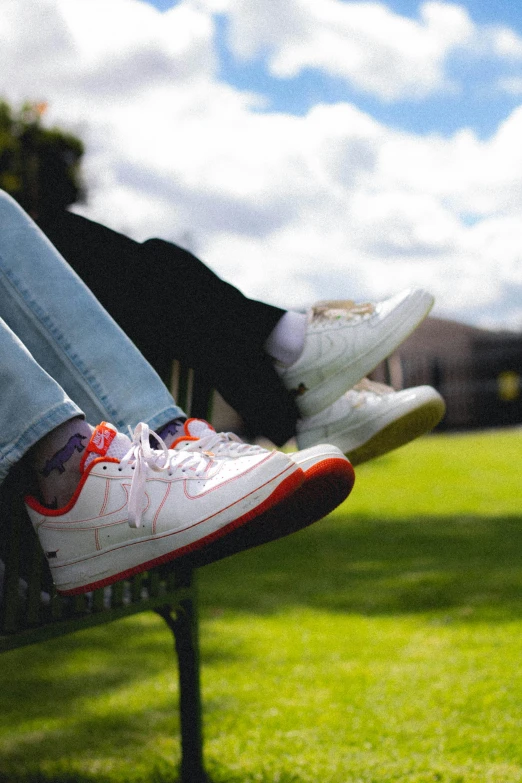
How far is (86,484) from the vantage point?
122cm

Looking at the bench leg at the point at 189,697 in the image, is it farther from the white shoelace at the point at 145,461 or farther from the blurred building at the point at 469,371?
the blurred building at the point at 469,371

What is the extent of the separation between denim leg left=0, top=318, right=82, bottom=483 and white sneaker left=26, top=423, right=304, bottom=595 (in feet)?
0.25

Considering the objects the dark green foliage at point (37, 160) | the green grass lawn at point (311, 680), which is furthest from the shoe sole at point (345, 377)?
the dark green foliage at point (37, 160)

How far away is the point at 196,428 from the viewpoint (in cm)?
140

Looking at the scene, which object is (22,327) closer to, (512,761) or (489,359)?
(512,761)

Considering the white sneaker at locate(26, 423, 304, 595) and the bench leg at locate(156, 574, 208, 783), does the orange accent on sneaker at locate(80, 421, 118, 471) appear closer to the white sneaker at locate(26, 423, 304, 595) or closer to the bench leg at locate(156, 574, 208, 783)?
the white sneaker at locate(26, 423, 304, 595)

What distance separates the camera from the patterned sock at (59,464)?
1.22m

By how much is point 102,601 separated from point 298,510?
0.41 meters

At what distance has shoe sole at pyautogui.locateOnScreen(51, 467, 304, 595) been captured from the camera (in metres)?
1.18

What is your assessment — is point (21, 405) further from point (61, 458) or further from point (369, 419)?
point (369, 419)

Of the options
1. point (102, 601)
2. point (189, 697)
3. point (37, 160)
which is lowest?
point (189, 697)

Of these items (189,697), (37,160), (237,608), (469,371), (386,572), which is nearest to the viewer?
(189,697)

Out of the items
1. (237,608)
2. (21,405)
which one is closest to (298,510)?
(21,405)

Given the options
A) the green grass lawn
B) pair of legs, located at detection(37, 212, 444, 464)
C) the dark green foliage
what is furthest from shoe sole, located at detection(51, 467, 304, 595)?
the dark green foliage
